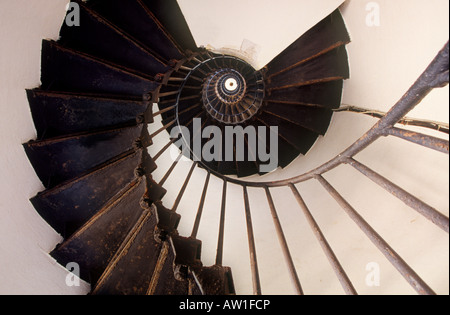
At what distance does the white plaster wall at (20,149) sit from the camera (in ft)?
6.92

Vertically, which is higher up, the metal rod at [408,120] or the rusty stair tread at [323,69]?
the rusty stair tread at [323,69]

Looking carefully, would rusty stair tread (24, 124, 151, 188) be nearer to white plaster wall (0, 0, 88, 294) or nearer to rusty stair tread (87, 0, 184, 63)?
white plaster wall (0, 0, 88, 294)

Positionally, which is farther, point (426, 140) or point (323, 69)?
point (323, 69)

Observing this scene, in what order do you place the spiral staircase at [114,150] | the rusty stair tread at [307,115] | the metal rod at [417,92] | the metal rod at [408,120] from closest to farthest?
the metal rod at [417,92] < the metal rod at [408,120] < the spiral staircase at [114,150] < the rusty stair tread at [307,115]

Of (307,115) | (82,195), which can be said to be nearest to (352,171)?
(307,115)

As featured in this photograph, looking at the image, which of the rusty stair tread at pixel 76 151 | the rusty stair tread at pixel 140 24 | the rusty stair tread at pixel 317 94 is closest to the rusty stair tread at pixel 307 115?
the rusty stair tread at pixel 317 94

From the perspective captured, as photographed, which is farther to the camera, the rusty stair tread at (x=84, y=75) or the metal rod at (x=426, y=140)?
the rusty stair tread at (x=84, y=75)

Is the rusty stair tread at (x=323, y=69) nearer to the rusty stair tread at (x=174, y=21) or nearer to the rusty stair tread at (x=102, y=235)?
the rusty stair tread at (x=174, y=21)

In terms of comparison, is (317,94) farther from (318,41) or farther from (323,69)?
(318,41)

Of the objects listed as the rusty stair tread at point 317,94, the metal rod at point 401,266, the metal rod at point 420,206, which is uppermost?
the rusty stair tread at point 317,94

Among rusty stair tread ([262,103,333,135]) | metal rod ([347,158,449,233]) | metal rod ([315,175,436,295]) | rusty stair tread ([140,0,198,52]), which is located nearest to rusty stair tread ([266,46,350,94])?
rusty stair tread ([262,103,333,135])

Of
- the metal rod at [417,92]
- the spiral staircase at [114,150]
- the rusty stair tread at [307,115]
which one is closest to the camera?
the metal rod at [417,92]

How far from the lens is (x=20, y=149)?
2.28 m

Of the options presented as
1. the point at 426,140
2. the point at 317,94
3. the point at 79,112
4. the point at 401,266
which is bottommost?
the point at 401,266
